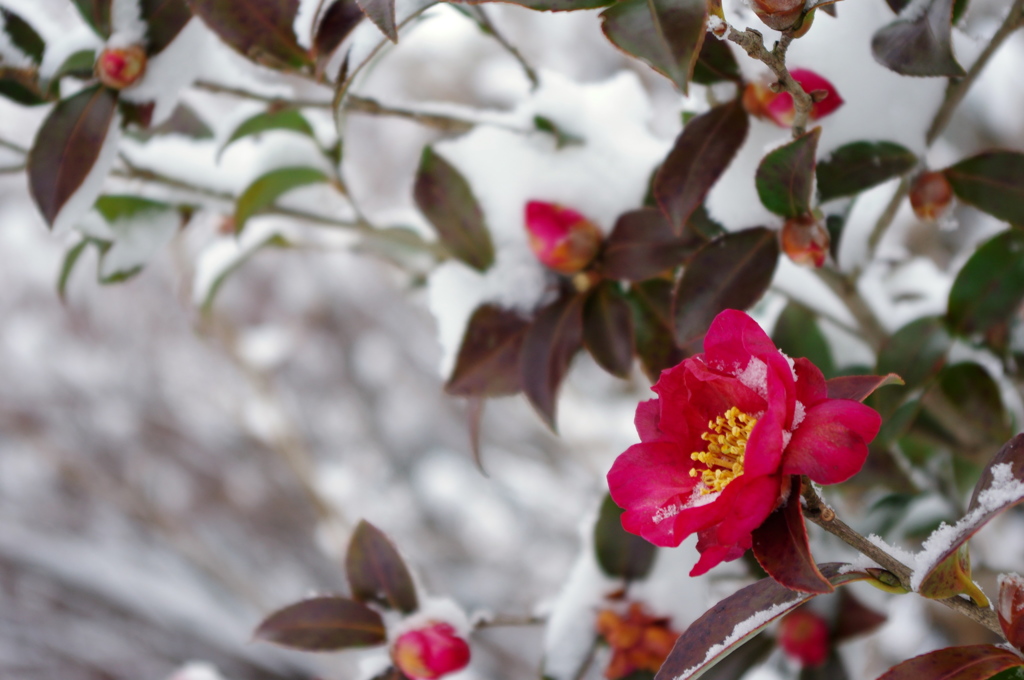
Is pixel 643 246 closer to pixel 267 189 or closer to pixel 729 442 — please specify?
pixel 729 442

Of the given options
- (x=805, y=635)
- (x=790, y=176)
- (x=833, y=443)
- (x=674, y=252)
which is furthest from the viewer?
(x=805, y=635)

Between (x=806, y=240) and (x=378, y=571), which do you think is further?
(x=378, y=571)

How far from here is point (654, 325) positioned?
1.99 feet

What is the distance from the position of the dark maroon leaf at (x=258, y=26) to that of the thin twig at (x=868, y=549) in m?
0.46

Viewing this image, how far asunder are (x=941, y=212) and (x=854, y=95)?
0.11 meters

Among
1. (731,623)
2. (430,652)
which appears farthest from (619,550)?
(731,623)

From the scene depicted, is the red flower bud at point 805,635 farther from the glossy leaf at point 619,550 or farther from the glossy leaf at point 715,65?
the glossy leaf at point 715,65

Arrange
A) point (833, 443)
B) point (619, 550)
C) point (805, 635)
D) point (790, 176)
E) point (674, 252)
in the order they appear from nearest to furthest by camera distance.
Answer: point (833, 443) → point (790, 176) → point (674, 252) → point (619, 550) → point (805, 635)

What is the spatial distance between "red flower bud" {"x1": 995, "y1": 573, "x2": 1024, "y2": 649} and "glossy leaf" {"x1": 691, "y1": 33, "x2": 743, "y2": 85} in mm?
344

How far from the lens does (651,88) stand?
2.86 meters

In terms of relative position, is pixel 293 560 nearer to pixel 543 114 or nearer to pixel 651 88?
pixel 651 88

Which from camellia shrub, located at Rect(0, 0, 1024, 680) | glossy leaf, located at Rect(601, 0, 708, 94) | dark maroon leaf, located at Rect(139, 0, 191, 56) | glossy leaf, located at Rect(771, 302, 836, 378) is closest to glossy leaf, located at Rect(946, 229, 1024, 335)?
camellia shrub, located at Rect(0, 0, 1024, 680)

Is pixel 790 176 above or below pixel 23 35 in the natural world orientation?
below

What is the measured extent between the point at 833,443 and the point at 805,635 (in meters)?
0.56
